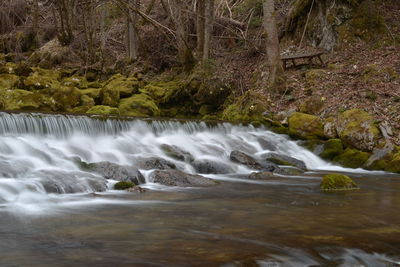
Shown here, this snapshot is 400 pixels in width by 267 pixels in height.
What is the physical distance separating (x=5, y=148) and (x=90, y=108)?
20.5 feet

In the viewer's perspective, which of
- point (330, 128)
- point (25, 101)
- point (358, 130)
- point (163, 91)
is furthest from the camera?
point (163, 91)

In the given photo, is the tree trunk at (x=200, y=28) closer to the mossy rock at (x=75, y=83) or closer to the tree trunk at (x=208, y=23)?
the tree trunk at (x=208, y=23)

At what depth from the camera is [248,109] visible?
16078mm

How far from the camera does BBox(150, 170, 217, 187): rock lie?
8789 mm

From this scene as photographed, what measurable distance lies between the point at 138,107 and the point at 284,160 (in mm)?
6541

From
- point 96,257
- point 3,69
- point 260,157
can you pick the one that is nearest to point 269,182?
point 260,157

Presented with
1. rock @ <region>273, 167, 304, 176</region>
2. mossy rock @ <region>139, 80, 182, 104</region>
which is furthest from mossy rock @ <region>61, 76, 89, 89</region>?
rock @ <region>273, 167, 304, 176</region>

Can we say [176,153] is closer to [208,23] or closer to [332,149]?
[332,149]

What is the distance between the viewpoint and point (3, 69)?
19.0 meters

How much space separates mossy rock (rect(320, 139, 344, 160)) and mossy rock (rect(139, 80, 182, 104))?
695 cm

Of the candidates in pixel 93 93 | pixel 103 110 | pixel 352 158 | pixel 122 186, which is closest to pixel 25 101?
pixel 103 110

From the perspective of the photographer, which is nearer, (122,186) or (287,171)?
(122,186)

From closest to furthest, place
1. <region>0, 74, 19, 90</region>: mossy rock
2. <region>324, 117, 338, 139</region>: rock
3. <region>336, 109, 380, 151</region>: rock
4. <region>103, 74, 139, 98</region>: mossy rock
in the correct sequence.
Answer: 1. <region>336, 109, 380, 151</region>: rock
2. <region>324, 117, 338, 139</region>: rock
3. <region>0, 74, 19, 90</region>: mossy rock
4. <region>103, 74, 139, 98</region>: mossy rock

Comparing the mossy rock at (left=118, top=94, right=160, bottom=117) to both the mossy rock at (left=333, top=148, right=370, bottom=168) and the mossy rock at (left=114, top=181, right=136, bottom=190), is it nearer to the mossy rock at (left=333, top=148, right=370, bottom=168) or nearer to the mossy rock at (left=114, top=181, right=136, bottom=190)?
the mossy rock at (left=333, top=148, right=370, bottom=168)
